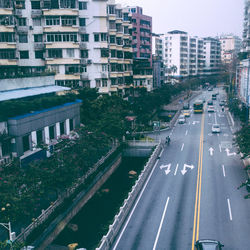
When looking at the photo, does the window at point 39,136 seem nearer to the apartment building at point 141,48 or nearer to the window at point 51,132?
the window at point 51,132

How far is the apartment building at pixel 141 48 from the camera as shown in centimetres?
9194

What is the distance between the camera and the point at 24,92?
4303 centimetres

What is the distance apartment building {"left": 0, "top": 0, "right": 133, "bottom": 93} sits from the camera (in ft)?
196

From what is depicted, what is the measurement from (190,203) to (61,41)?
42680 mm

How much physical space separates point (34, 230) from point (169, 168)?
915 inches

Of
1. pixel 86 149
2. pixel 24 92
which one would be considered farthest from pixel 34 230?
pixel 24 92

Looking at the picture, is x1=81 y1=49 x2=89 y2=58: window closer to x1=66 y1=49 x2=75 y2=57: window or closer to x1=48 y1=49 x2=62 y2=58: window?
x1=66 y1=49 x2=75 y2=57: window

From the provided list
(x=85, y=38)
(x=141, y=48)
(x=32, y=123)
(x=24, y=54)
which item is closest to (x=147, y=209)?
(x=32, y=123)

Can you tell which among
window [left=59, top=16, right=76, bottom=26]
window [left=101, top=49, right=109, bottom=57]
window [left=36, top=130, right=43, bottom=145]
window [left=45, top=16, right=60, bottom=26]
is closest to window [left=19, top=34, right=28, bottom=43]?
window [left=45, top=16, right=60, bottom=26]

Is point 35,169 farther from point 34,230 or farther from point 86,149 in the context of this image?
point 86,149

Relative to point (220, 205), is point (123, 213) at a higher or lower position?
higher

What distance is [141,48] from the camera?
106 metres

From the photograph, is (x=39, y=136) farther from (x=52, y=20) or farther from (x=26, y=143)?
(x=52, y=20)

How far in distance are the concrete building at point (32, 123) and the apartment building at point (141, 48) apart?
138 feet
